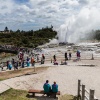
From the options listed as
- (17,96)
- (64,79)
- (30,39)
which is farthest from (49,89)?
(30,39)

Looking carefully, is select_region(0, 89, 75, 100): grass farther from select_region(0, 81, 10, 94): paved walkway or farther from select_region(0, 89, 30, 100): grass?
select_region(0, 81, 10, 94): paved walkway

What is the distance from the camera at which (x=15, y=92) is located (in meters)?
17.4

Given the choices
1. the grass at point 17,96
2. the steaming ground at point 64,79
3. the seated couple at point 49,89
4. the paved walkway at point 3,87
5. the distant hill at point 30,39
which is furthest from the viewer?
the distant hill at point 30,39

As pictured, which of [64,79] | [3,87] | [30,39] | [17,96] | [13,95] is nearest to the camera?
[17,96]

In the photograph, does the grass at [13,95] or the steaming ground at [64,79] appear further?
the steaming ground at [64,79]

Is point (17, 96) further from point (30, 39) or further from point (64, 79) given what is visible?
point (30, 39)

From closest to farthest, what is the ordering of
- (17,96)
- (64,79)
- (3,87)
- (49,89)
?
1. (49,89)
2. (17,96)
3. (3,87)
4. (64,79)

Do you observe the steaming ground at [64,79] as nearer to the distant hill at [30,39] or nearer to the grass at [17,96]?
the grass at [17,96]

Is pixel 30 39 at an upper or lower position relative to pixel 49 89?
upper

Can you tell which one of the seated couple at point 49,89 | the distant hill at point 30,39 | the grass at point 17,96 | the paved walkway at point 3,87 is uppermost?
the distant hill at point 30,39

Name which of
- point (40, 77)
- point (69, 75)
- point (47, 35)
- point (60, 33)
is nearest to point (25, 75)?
point (40, 77)

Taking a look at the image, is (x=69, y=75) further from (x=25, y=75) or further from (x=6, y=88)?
(x=6, y=88)

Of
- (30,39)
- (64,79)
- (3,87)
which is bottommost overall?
(3,87)

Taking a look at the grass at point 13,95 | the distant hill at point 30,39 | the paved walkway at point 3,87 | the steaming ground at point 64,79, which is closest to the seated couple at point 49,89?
the grass at point 13,95
